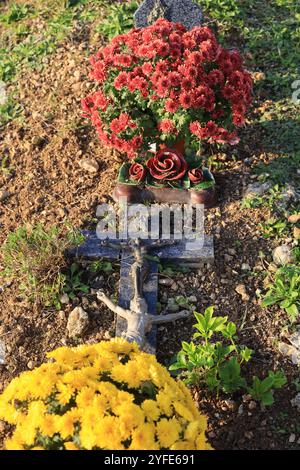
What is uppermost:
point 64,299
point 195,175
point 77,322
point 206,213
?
point 195,175

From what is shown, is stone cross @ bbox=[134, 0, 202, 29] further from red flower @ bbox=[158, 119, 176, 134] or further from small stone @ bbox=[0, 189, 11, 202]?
small stone @ bbox=[0, 189, 11, 202]

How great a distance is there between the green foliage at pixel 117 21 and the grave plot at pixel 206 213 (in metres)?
0.01

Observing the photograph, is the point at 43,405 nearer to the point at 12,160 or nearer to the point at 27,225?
the point at 27,225

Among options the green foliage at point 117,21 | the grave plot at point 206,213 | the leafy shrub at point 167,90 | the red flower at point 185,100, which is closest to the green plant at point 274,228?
the grave plot at point 206,213

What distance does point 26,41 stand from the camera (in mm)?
6094

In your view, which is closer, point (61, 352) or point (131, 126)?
point (61, 352)

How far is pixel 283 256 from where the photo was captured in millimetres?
4020

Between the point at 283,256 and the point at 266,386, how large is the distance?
41.9 inches

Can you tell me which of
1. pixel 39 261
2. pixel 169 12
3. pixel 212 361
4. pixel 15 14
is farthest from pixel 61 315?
pixel 15 14

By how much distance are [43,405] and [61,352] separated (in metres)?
0.31

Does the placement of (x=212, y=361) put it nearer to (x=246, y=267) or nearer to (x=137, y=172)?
(x=246, y=267)

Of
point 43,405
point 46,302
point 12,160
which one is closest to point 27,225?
point 46,302

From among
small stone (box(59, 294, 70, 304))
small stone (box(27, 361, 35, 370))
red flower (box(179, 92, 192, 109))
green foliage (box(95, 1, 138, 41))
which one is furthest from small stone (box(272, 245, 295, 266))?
green foliage (box(95, 1, 138, 41))

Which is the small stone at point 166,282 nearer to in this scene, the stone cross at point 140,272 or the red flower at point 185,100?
the stone cross at point 140,272
